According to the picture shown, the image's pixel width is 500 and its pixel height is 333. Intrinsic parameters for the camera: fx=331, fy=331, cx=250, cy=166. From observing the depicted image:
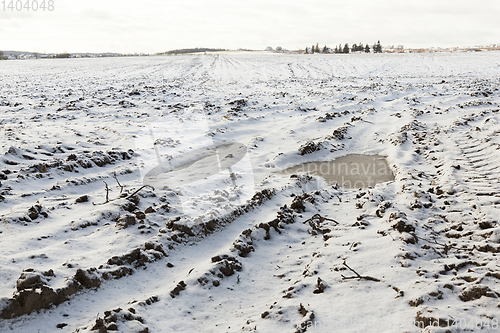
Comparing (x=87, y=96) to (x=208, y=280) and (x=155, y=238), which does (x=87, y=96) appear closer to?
(x=155, y=238)

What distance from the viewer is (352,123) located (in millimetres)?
11289

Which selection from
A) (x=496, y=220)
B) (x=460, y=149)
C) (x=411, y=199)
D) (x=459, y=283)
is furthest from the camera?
(x=460, y=149)

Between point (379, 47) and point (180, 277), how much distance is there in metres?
79.9

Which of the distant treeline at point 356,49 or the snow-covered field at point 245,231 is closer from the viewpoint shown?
the snow-covered field at point 245,231

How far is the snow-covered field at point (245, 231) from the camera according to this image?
335 cm

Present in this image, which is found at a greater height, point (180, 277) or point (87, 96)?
point (87, 96)

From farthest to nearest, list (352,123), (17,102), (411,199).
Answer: (17,102)
(352,123)
(411,199)

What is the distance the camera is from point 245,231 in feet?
16.3

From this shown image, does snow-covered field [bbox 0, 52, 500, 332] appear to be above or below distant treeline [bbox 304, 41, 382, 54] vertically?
below

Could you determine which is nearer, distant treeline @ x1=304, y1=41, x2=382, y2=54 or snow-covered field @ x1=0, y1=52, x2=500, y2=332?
snow-covered field @ x1=0, y1=52, x2=500, y2=332

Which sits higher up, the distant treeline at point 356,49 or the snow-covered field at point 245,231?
the distant treeline at point 356,49

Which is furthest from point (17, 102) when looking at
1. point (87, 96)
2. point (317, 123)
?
point (317, 123)

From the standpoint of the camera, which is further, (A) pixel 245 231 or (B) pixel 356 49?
(B) pixel 356 49

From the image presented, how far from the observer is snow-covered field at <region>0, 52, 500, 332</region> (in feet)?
11.0
